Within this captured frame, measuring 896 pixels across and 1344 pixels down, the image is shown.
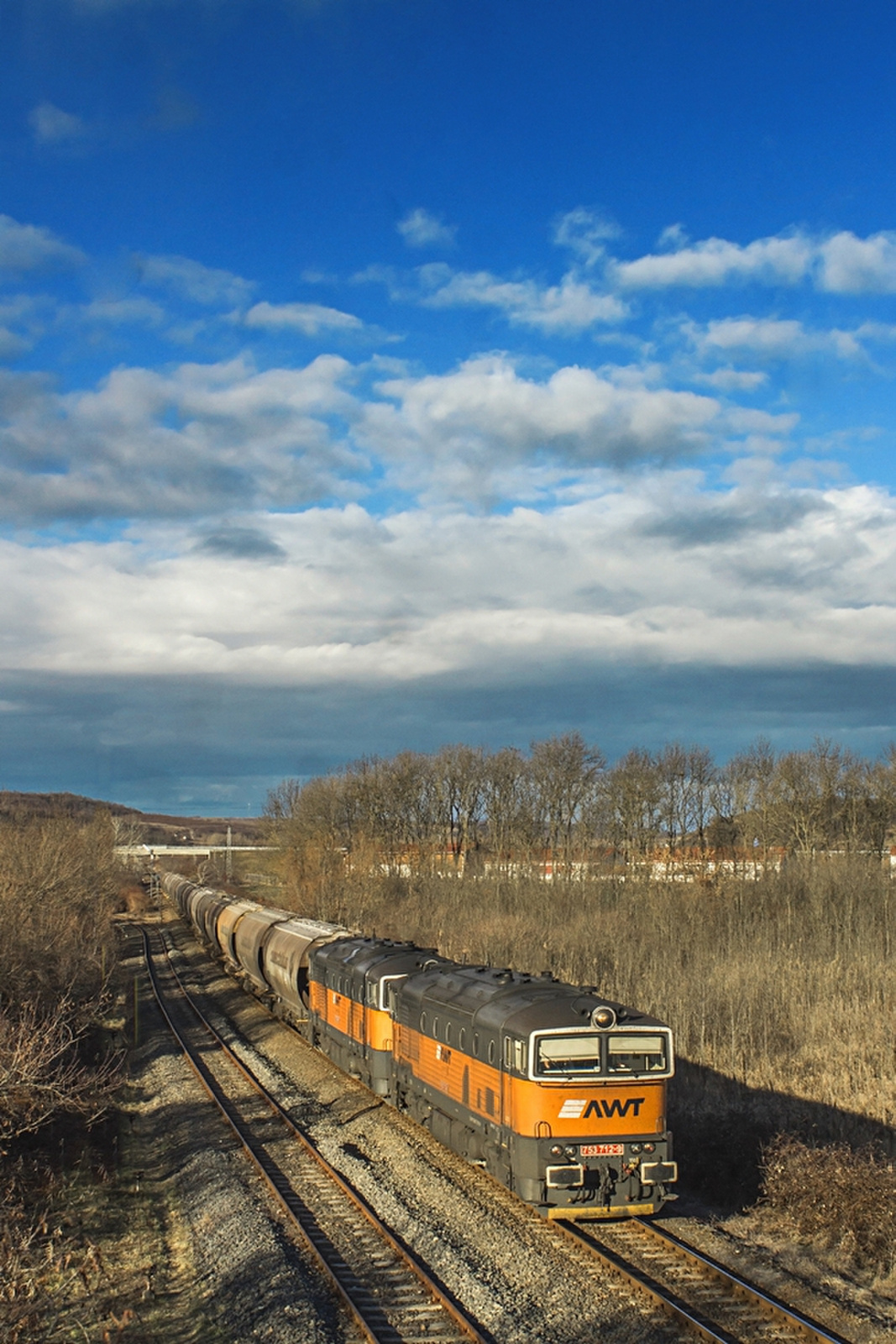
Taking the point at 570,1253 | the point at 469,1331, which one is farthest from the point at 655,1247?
the point at 469,1331

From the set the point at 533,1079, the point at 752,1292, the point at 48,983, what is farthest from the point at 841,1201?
the point at 48,983

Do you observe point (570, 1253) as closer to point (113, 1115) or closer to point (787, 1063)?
point (787, 1063)

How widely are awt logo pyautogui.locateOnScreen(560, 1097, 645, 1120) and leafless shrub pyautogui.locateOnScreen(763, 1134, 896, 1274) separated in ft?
10.2

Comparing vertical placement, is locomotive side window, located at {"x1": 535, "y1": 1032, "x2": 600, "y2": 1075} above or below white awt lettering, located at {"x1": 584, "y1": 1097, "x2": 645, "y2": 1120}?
above

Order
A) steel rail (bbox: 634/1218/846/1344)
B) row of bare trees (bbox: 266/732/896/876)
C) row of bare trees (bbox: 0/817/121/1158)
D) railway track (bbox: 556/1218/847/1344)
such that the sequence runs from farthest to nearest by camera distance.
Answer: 1. row of bare trees (bbox: 266/732/896/876)
2. row of bare trees (bbox: 0/817/121/1158)
3. railway track (bbox: 556/1218/847/1344)
4. steel rail (bbox: 634/1218/846/1344)

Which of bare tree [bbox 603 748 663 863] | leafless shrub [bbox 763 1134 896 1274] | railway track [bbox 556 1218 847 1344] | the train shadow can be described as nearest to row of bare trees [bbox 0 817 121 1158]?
railway track [bbox 556 1218 847 1344]

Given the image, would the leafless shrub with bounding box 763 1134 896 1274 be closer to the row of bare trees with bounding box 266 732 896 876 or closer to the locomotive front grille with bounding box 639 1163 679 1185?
the locomotive front grille with bounding box 639 1163 679 1185

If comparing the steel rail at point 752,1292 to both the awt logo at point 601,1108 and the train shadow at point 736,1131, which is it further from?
the train shadow at point 736,1131

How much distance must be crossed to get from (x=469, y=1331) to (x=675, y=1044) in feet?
51.2

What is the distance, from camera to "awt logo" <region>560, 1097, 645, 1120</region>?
48.2ft

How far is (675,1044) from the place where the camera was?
25859 millimetres

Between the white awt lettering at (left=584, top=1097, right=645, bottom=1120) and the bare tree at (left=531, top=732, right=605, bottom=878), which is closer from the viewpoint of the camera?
the white awt lettering at (left=584, top=1097, right=645, bottom=1120)

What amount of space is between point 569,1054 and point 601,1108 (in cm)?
95

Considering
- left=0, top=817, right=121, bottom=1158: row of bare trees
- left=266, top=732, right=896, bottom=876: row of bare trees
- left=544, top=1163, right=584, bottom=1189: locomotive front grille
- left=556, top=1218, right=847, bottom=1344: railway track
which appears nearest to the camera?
left=556, top=1218, right=847, bottom=1344: railway track
